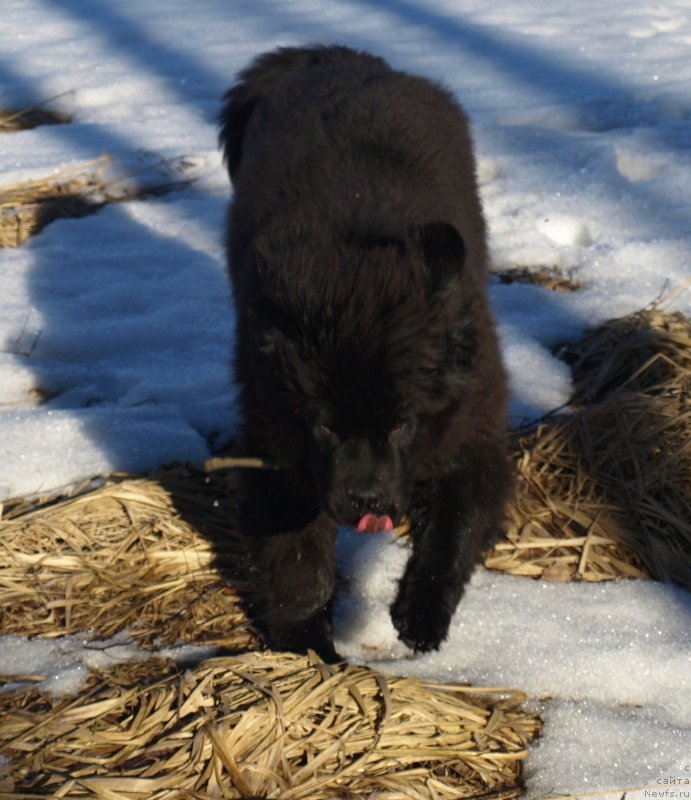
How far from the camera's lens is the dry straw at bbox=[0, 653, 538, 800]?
262 centimetres

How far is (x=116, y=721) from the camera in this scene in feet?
9.32

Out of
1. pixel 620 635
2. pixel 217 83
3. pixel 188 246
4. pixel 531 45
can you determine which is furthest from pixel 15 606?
pixel 531 45

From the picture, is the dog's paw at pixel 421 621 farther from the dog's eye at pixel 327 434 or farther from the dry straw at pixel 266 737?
the dog's eye at pixel 327 434

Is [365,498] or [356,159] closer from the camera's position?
[365,498]

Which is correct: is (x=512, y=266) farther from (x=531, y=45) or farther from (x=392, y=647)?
(x=531, y=45)

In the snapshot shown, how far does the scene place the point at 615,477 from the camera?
4.02 metres

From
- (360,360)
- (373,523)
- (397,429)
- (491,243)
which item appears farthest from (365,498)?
(491,243)

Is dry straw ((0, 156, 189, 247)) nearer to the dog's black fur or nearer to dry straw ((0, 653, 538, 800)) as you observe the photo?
the dog's black fur

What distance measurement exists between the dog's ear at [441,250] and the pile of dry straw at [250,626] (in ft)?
2.63

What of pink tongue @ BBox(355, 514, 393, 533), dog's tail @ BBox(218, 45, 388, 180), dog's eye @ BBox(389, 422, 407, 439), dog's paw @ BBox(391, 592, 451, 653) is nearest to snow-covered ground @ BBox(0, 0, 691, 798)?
dog's paw @ BBox(391, 592, 451, 653)

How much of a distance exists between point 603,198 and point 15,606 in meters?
3.74

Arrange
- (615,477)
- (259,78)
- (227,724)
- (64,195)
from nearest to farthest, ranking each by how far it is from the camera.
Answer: (227,724), (615,477), (259,78), (64,195)

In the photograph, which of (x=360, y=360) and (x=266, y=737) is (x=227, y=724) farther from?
(x=360, y=360)

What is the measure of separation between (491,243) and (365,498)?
9.80 feet
